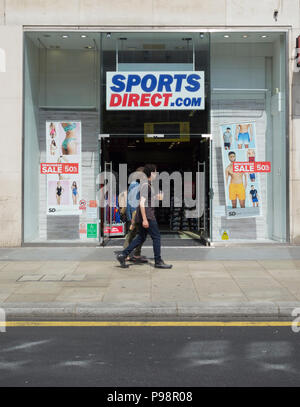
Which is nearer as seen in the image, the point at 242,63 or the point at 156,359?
the point at 156,359

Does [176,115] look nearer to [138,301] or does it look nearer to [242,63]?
[242,63]

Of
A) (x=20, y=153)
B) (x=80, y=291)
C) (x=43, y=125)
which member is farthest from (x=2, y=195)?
(x=80, y=291)

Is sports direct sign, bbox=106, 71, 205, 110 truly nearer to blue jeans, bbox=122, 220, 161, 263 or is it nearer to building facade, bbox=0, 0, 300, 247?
building facade, bbox=0, 0, 300, 247

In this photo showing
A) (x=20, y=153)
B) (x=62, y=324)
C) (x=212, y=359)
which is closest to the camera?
(x=212, y=359)

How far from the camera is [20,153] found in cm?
1181

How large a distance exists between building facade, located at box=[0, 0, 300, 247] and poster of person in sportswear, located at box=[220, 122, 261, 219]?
3cm

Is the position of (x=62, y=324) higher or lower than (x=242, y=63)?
lower

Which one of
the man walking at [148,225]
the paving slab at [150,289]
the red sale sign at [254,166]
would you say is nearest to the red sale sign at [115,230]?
the red sale sign at [254,166]

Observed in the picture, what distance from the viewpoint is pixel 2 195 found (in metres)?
11.8

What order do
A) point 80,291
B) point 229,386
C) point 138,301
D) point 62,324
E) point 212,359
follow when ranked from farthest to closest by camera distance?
point 80,291 → point 138,301 → point 62,324 → point 212,359 → point 229,386

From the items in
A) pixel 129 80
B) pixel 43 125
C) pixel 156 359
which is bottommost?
pixel 156 359

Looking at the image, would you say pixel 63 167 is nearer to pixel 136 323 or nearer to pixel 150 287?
pixel 150 287

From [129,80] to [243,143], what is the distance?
3461 millimetres

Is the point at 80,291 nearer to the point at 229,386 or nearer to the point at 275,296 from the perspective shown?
the point at 275,296
